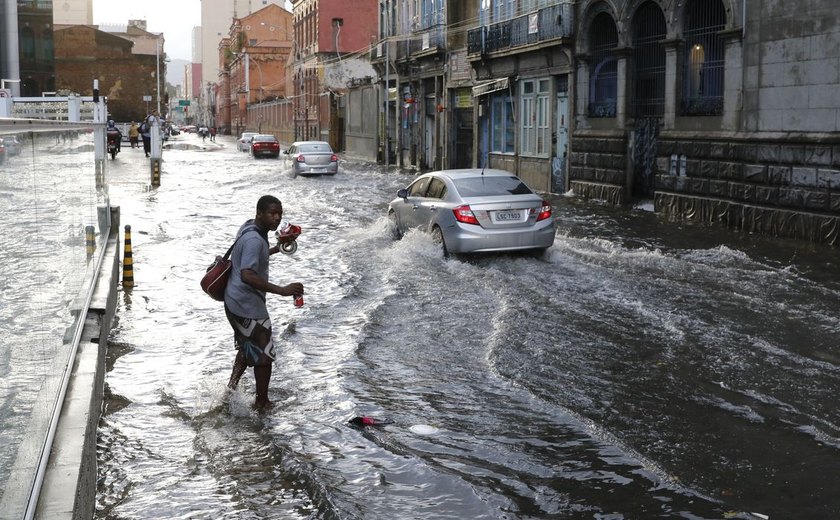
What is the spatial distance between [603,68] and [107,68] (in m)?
81.4

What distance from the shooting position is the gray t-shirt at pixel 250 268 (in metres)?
7.96

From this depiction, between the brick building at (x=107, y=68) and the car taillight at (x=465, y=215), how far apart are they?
8922 centimetres

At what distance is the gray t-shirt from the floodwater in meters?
0.84

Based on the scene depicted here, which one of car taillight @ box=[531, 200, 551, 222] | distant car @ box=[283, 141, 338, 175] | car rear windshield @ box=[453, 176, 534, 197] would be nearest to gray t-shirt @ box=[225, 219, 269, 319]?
car rear windshield @ box=[453, 176, 534, 197]

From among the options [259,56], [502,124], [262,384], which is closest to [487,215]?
[262,384]

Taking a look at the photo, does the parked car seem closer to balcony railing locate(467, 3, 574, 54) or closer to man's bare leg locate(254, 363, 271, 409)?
man's bare leg locate(254, 363, 271, 409)

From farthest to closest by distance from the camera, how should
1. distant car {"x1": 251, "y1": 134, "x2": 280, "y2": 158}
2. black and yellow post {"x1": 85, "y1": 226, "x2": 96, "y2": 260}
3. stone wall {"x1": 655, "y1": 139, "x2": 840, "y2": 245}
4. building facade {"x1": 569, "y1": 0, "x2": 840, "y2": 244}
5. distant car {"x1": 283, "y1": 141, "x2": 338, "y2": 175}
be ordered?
1. distant car {"x1": 251, "y1": 134, "x2": 280, "y2": 158}
2. distant car {"x1": 283, "y1": 141, "x2": 338, "y2": 175}
3. building facade {"x1": 569, "y1": 0, "x2": 840, "y2": 244}
4. stone wall {"x1": 655, "y1": 139, "x2": 840, "y2": 245}
5. black and yellow post {"x1": 85, "y1": 226, "x2": 96, "y2": 260}

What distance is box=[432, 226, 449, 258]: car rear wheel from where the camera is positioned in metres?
16.2

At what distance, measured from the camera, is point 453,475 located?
22.0 ft

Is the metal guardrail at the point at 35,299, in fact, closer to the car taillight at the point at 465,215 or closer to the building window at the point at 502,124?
the car taillight at the point at 465,215

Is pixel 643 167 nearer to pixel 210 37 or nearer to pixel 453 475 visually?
pixel 453 475

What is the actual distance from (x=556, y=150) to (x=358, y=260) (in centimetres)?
1599

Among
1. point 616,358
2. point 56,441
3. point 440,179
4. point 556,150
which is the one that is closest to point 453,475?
point 56,441

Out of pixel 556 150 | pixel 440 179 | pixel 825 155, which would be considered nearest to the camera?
pixel 440 179
